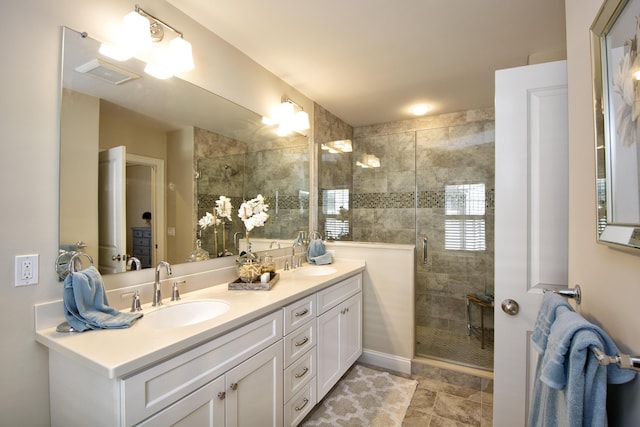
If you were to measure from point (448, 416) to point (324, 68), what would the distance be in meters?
2.66

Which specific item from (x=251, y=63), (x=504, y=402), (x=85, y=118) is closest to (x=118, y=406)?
(x=85, y=118)

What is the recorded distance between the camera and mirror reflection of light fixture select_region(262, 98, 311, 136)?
2.49 meters

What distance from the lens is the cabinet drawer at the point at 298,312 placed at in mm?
1630

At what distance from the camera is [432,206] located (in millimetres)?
3307

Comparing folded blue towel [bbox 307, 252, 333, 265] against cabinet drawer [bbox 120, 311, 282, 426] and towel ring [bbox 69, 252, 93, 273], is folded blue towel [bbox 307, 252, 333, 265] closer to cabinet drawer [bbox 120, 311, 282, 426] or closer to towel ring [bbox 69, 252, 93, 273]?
cabinet drawer [bbox 120, 311, 282, 426]

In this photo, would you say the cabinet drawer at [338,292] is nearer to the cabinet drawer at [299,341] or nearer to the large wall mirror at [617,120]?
the cabinet drawer at [299,341]

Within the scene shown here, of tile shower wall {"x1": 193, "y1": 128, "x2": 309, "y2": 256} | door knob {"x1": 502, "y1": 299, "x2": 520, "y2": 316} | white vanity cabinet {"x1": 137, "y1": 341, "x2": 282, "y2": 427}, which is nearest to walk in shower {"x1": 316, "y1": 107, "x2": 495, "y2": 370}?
tile shower wall {"x1": 193, "y1": 128, "x2": 309, "y2": 256}

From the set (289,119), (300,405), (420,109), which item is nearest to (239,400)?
(300,405)

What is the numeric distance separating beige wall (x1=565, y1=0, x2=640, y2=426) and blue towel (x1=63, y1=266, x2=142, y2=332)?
1.54 meters

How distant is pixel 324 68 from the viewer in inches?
92.7

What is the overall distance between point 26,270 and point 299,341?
1.28 m

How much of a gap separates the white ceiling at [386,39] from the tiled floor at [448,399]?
2.44m

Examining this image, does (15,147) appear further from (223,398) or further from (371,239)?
(371,239)

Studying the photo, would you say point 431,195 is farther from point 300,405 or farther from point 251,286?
point 300,405
